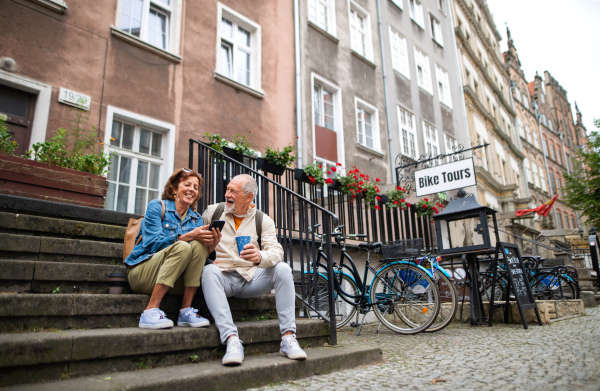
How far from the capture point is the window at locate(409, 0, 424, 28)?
18.8 m

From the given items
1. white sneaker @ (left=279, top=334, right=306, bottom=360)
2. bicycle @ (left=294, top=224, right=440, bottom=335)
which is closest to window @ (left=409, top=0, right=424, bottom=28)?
bicycle @ (left=294, top=224, right=440, bottom=335)

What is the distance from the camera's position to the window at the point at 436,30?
20484 mm

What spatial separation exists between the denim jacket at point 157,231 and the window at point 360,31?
11965 millimetres

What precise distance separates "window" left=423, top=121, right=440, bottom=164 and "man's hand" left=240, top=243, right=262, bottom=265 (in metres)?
14.7

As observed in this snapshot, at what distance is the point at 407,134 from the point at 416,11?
6686 millimetres

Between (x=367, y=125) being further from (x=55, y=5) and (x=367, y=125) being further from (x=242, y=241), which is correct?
(x=242, y=241)

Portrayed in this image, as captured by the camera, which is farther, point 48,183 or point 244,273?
point 48,183

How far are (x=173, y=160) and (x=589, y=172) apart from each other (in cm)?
2483

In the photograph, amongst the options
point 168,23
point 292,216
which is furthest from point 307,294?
point 168,23

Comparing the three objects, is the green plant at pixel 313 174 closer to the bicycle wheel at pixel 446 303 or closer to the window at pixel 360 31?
the bicycle wheel at pixel 446 303

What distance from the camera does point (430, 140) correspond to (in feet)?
58.0

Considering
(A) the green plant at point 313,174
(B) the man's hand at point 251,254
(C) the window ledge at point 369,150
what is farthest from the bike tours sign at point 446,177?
(B) the man's hand at point 251,254

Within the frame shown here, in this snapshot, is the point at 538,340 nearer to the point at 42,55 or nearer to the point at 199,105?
the point at 199,105

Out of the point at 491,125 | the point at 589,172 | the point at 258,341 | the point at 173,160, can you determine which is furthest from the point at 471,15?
the point at 258,341
